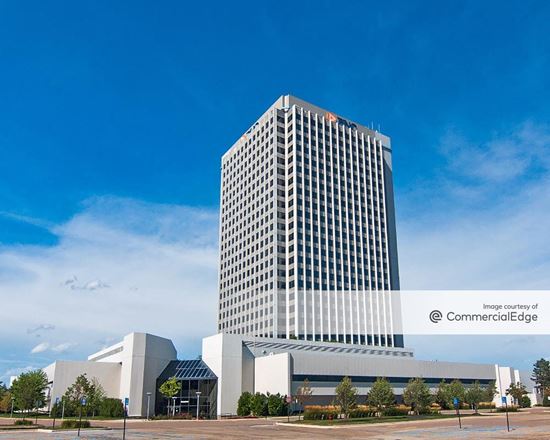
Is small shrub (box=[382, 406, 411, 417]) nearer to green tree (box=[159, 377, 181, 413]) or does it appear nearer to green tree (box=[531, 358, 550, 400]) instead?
green tree (box=[159, 377, 181, 413])

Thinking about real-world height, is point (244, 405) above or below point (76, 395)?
below

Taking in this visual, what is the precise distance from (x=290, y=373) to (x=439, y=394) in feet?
79.0

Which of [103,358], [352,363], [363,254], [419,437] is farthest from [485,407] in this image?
[103,358]

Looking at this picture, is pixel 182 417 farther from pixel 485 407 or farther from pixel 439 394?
pixel 485 407

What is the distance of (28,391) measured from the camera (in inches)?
3071

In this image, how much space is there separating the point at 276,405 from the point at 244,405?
17.0ft

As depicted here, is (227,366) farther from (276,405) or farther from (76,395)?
(76,395)

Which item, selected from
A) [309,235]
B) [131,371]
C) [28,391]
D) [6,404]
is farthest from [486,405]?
[6,404]

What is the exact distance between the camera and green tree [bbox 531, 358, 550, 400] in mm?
109750

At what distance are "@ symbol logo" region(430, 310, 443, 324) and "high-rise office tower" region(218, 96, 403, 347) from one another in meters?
27.3

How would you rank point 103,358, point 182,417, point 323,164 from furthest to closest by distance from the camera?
point 323,164 → point 103,358 → point 182,417

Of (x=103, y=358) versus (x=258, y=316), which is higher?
(x=258, y=316)

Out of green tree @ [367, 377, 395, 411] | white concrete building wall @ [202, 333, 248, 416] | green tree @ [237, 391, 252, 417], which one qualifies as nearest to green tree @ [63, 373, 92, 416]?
white concrete building wall @ [202, 333, 248, 416]

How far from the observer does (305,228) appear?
123188 mm
